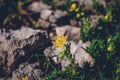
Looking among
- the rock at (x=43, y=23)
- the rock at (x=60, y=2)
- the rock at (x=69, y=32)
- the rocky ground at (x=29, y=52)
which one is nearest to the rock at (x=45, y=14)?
the rock at (x=43, y=23)

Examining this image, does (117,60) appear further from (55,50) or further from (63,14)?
(63,14)

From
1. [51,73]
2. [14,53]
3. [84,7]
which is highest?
[84,7]

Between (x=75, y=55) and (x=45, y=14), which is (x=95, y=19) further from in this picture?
(x=75, y=55)

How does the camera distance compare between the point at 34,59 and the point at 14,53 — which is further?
the point at 34,59

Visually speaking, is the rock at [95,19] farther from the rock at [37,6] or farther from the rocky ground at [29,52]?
the rock at [37,6]

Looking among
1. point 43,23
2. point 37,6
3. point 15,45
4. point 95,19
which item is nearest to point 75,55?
point 15,45

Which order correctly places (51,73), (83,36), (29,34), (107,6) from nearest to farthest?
(51,73)
(29,34)
(83,36)
(107,6)

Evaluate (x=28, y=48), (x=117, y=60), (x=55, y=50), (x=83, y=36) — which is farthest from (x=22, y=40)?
(x=117, y=60)

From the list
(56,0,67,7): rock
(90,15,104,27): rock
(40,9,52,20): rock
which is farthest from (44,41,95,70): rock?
(56,0,67,7): rock
